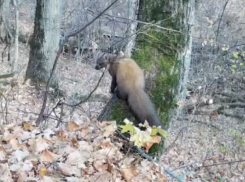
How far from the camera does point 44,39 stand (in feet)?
35.4

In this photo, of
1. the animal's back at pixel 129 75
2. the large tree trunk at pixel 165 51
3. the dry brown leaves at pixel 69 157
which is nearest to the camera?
the dry brown leaves at pixel 69 157

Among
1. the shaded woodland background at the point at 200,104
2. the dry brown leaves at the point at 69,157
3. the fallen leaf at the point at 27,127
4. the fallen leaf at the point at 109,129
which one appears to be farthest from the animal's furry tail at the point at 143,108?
the shaded woodland background at the point at 200,104

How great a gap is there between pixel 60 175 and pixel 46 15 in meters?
7.35

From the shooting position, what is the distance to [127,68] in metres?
6.55

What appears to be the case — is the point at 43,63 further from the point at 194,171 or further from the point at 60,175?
the point at 60,175

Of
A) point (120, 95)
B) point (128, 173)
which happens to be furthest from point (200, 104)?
point (128, 173)

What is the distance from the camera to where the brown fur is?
534cm

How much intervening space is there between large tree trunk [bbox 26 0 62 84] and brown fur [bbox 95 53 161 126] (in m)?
3.78

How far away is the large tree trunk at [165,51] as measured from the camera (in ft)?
17.1

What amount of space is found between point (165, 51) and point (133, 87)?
0.91 m

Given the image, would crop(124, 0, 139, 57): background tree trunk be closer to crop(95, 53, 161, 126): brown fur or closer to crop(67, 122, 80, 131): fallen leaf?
crop(95, 53, 161, 126): brown fur

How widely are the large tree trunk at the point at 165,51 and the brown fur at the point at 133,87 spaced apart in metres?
0.14

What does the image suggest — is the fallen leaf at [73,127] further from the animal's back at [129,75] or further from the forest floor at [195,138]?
the forest floor at [195,138]

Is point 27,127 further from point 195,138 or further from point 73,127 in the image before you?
point 195,138
